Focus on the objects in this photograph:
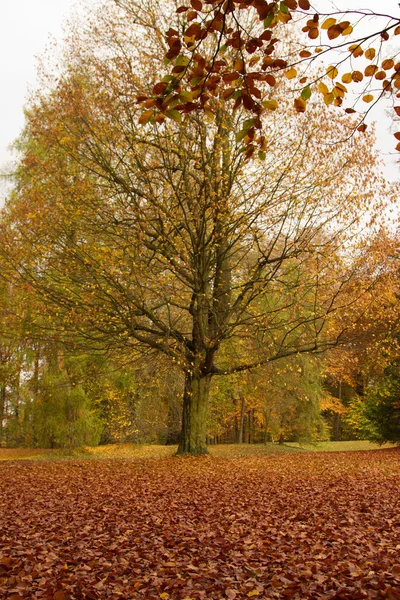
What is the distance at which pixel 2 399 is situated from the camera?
975 inches

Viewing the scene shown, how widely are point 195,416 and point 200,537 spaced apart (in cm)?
837

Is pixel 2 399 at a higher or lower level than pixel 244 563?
higher

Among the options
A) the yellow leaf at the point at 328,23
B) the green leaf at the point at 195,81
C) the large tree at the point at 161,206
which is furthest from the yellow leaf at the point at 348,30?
the large tree at the point at 161,206

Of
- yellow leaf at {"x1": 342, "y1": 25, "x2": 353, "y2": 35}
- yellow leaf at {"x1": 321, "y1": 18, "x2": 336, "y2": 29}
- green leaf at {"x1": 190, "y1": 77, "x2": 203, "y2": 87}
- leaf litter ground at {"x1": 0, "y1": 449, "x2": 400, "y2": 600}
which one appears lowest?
leaf litter ground at {"x1": 0, "y1": 449, "x2": 400, "y2": 600}

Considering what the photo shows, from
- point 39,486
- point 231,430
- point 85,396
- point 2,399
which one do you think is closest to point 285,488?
point 39,486

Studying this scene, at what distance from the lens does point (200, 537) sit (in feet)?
18.3

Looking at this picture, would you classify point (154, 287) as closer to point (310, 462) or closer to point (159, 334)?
point (159, 334)

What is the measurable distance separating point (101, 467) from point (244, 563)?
311 inches

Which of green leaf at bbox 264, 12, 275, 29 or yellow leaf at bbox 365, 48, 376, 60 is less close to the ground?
yellow leaf at bbox 365, 48, 376, 60

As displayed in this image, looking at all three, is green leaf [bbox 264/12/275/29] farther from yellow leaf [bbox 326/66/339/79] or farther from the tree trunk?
the tree trunk

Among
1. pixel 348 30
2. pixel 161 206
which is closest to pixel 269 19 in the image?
pixel 348 30

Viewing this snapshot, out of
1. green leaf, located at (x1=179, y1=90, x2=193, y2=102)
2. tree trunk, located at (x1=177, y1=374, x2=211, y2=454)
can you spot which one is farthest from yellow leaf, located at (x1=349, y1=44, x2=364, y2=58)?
tree trunk, located at (x1=177, y1=374, x2=211, y2=454)

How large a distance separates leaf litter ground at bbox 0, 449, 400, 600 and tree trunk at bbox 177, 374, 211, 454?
3.86 meters

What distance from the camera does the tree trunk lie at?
13828 millimetres
